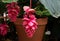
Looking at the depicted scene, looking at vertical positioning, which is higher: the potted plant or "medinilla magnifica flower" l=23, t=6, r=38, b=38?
"medinilla magnifica flower" l=23, t=6, r=38, b=38

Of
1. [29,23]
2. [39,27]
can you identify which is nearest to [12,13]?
[29,23]

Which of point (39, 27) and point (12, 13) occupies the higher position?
point (12, 13)

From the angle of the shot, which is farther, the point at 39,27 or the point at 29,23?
the point at 39,27

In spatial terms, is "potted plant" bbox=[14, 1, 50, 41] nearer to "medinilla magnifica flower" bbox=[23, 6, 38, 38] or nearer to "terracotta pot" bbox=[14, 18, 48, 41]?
"terracotta pot" bbox=[14, 18, 48, 41]

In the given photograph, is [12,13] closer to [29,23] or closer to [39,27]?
[29,23]

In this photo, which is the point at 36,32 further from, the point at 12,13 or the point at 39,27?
the point at 12,13

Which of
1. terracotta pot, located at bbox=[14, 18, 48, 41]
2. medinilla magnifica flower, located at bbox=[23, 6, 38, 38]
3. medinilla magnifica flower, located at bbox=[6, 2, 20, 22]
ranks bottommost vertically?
terracotta pot, located at bbox=[14, 18, 48, 41]

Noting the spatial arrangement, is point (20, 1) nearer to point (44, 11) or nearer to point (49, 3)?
point (44, 11)

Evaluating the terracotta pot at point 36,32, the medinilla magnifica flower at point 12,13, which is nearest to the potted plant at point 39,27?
the terracotta pot at point 36,32

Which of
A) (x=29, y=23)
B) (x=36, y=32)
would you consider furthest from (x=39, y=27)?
(x=29, y=23)

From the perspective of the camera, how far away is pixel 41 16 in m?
1.30

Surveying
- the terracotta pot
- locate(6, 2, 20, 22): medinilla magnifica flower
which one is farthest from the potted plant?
locate(6, 2, 20, 22): medinilla magnifica flower

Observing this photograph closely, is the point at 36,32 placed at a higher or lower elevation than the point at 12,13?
lower

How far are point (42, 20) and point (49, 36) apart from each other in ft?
0.92
